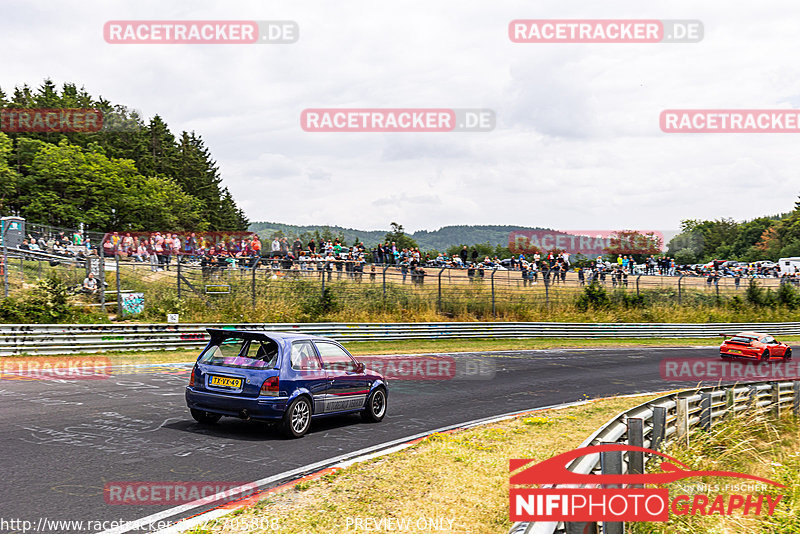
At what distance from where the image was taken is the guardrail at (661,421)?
4.76 metres

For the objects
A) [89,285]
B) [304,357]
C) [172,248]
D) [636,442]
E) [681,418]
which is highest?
[172,248]

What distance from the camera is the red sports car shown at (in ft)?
75.6

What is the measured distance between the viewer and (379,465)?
757cm

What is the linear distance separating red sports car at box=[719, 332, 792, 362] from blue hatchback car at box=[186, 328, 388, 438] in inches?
731

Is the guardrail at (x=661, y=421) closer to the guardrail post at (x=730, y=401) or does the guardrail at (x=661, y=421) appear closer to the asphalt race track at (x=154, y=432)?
the guardrail post at (x=730, y=401)

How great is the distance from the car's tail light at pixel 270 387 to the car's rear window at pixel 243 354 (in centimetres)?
24

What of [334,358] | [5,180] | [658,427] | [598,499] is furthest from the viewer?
[5,180]

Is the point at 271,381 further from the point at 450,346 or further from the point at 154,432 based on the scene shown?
the point at 450,346

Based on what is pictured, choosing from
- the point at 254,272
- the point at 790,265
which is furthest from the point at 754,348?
the point at 790,265

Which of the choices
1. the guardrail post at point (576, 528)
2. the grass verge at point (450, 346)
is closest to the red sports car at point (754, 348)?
the grass verge at point (450, 346)

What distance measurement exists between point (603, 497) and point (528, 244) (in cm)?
4079

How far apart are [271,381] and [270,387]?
85mm

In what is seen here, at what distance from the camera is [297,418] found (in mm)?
9258

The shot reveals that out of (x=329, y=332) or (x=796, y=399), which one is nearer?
(x=796, y=399)
